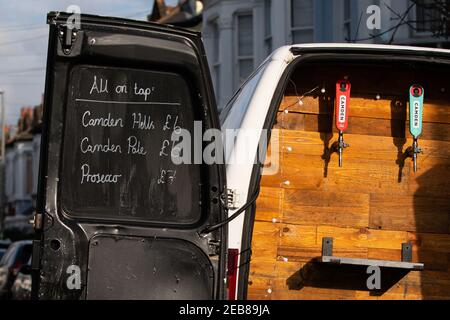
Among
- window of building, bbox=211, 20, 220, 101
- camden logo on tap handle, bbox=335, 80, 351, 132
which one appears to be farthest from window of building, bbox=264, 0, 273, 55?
camden logo on tap handle, bbox=335, 80, 351, 132

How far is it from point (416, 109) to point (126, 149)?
5.98 feet

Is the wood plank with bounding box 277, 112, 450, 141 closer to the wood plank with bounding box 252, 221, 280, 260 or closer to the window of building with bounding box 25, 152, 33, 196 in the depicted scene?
the wood plank with bounding box 252, 221, 280, 260

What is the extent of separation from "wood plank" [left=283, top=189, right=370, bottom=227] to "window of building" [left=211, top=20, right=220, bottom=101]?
21.8m

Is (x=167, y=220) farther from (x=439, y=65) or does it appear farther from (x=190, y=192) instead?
(x=439, y=65)

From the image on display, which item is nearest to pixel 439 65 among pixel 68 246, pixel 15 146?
pixel 68 246

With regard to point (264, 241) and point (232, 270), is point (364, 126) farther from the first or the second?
point (232, 270)

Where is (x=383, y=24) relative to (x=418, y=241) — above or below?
above

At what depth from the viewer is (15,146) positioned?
69438 millimetres

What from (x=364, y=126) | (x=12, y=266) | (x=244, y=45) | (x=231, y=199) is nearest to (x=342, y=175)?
(x=364, y=126)

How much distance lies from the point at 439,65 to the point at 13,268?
15004 mm

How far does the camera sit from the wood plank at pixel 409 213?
5.03m

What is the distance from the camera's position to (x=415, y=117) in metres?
5.02

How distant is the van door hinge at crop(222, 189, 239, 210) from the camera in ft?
13.9

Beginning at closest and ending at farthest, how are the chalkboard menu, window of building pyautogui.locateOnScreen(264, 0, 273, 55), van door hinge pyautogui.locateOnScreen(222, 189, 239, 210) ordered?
1. the chalkboard menu
2. van door hinge pyautogui.locateOnScreen(222, 189, 239, 210)
3. window of building pyautogui.locateOnScreen(264, 0, 273, 55)
